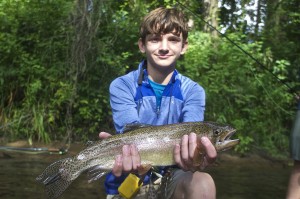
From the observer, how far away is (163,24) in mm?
4215

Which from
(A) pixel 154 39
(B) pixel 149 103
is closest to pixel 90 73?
(A) pixel 154 39

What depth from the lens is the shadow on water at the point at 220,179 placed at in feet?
22.7

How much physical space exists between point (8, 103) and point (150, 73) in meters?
7.56

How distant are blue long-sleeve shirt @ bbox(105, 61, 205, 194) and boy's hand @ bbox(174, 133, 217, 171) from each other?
65 cm

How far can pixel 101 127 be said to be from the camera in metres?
10.9

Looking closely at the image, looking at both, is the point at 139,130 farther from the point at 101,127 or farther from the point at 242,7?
the point at 242,7

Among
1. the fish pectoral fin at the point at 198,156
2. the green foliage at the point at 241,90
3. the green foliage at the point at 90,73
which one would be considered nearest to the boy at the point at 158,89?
the fish pectoral fin at the point at 198,156

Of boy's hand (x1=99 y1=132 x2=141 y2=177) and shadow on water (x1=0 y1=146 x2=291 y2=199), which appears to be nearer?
boy's hand (x1=99 y1=132 x2=141 y2=177)

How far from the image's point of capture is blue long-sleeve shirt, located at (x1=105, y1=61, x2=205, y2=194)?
405 centimetres

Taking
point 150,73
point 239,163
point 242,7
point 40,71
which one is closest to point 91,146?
point 150,73

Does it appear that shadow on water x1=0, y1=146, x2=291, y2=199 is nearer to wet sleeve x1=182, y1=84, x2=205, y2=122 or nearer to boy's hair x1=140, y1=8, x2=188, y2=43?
wet sleeve x1=182, y1=84, x2=205, y2=122

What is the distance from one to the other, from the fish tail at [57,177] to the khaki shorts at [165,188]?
2.01 feet

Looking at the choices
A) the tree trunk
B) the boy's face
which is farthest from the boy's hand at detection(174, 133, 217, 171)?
the tree trunk

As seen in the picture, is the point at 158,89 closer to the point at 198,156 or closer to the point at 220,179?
the point at 198,156
